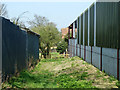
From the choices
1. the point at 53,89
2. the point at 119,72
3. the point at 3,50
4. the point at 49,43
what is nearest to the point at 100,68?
the point at 119,72

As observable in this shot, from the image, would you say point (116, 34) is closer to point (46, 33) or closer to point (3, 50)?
point (3, 50)

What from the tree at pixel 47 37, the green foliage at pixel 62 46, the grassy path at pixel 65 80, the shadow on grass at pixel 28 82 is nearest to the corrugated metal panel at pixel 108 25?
the grassy path at pixel 65 80

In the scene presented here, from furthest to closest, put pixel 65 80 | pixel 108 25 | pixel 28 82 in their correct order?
pixel 108 25 < pixel 65 80 < pixel 28 82

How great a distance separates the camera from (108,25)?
10500 millimetres

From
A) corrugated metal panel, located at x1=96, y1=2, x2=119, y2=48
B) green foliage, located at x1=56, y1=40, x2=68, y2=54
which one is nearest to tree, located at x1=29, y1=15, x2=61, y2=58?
green foliage, located at x1=56, y1=40, x2=68, y2=54

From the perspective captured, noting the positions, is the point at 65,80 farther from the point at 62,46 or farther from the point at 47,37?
the point at 62,46

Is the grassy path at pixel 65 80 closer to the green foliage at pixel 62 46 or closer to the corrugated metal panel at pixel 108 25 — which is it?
the corrugated metal panel at pixel 108 25

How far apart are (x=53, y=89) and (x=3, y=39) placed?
7.43 ft

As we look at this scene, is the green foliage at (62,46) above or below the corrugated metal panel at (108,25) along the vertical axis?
below

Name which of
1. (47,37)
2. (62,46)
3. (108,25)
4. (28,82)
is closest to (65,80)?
(28,82)

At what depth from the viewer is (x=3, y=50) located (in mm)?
7023

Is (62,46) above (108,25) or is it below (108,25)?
below

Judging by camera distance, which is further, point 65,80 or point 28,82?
point 65,80

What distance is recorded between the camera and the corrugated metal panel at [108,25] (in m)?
9.35
